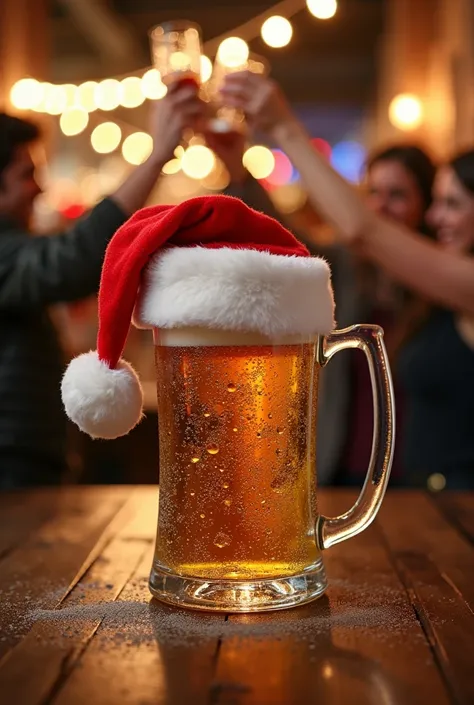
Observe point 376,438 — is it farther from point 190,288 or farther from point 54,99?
point 54,99

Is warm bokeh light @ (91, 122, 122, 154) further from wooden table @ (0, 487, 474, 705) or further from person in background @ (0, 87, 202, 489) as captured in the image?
wooden table @ (0, 487, 474, 705)

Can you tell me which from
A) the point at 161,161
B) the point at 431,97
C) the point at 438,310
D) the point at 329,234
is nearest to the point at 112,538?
the point at 161,161

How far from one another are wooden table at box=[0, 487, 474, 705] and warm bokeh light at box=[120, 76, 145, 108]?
3.44 metres

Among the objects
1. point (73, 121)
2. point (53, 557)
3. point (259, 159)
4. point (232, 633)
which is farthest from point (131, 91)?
point (259, 159)

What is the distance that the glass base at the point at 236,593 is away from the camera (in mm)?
666

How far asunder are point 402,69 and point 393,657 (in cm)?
628

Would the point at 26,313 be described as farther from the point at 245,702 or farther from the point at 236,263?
the point at 245,702

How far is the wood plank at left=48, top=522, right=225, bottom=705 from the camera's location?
20.0 inches

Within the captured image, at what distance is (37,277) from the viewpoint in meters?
1.59

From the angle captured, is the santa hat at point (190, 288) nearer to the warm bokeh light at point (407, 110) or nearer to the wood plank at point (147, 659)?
the wood plank at point (147, 659)

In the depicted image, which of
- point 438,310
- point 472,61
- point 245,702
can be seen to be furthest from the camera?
point 472,61

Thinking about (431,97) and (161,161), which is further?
(431,97)

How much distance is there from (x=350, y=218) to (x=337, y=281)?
0.82 meters

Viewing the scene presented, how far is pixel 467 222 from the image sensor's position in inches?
83.6
